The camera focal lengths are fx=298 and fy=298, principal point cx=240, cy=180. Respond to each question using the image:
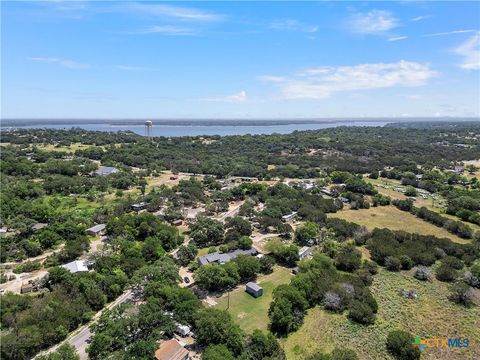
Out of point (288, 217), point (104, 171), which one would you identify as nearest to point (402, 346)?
point (288, 217)

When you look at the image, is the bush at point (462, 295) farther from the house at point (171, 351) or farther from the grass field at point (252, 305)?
the house at point (171, 351)

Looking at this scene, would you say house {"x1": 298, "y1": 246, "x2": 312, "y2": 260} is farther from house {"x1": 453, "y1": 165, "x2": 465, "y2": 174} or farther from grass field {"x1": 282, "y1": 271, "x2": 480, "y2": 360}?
house {"x1": 453, "y1": 165, "x2": 465, "y2": 174}

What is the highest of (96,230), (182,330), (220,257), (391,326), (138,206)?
(138,206)

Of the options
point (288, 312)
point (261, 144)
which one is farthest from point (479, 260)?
point (261, 144)

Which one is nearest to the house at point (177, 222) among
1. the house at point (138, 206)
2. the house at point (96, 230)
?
the house at point (138, 206)

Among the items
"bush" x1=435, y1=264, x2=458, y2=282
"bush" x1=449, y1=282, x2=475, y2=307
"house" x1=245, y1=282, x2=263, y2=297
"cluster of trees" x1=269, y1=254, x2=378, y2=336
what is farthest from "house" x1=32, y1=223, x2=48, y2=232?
"bush" x1=435, y1=264, x2=458, y2=282

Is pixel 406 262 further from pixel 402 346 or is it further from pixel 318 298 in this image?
pixel 402 346
